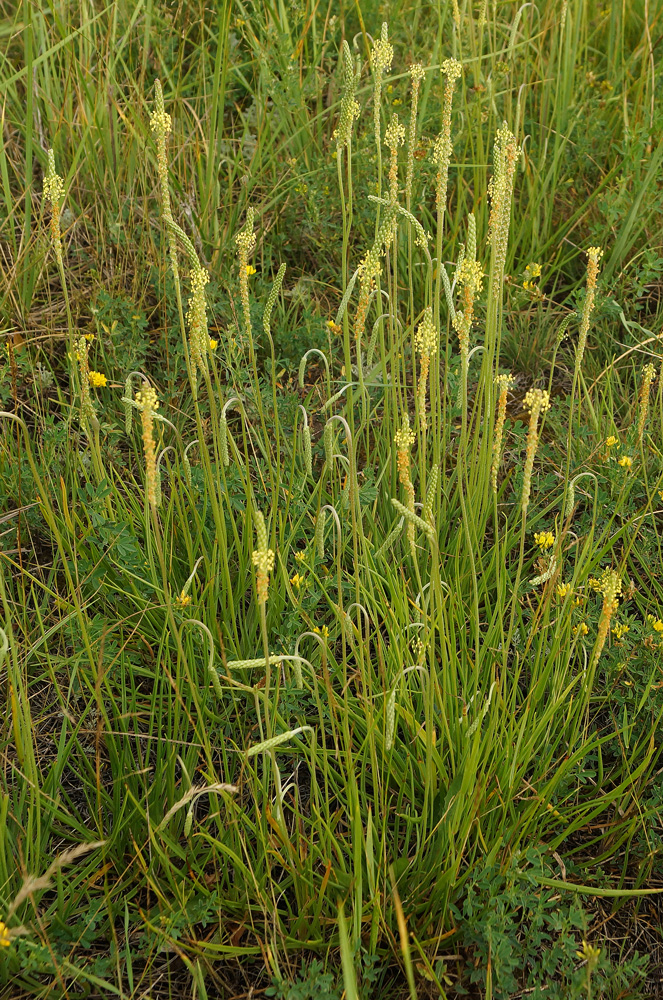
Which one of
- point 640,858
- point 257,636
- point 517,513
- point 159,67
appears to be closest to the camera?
point 640,858

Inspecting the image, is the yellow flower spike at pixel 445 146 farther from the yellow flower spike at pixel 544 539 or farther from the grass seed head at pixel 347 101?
the yellow flower spike at pixel 544 539

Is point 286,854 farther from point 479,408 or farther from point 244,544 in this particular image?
point 479,408

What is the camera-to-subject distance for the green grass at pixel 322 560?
1327 millimetres

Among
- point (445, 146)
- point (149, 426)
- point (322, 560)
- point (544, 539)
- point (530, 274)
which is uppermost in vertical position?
point (445, 146)

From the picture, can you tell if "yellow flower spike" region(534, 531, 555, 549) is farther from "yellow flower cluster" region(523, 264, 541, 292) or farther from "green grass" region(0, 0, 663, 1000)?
"yellow flower cluster" region(523, 264, 541, 292)

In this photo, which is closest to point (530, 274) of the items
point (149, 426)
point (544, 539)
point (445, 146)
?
point (544, 539)

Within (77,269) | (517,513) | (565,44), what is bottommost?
(517,513)

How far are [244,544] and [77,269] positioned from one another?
52.4 inches

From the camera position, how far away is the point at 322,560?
5.37ft

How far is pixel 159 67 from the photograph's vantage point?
286 centimetres

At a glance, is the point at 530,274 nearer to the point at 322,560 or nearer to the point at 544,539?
the point at 544,539

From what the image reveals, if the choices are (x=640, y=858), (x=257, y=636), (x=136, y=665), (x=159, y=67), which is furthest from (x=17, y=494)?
(x=159, y=67)

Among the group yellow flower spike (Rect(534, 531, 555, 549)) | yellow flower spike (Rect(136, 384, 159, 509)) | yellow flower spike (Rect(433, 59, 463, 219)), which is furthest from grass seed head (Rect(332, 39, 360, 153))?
yellow flower spike (Rect(534, 531, 555, 549))

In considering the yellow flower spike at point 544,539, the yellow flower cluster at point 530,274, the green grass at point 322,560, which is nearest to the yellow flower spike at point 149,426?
the green grass at point 322,560
